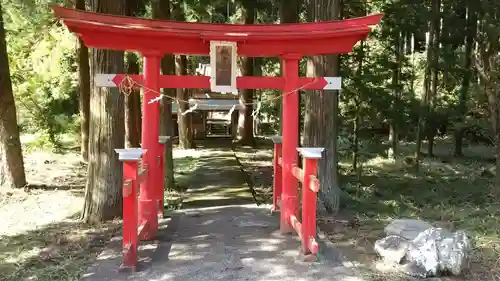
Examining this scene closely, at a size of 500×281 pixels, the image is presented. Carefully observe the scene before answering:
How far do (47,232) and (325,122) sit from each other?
14.0 ft

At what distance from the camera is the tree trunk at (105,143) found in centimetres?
670

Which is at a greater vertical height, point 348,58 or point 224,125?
point 348,58

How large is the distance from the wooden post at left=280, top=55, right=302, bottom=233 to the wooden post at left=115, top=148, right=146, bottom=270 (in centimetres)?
205

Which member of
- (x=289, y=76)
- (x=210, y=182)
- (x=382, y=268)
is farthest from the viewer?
(x=210, y=182)

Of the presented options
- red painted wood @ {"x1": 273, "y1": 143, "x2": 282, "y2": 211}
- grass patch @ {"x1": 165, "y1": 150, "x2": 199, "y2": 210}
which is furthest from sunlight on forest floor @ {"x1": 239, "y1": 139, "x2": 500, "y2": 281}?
grass patch @ {"x1": 165, "y1": 150, "x2": 199, "y2": 210}

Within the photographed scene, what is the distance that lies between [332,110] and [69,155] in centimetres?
935

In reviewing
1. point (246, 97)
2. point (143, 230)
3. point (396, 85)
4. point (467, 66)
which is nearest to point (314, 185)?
point (143, 230)

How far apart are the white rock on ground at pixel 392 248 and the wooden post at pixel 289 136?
127 centimetres

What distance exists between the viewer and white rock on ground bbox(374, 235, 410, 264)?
196 inches

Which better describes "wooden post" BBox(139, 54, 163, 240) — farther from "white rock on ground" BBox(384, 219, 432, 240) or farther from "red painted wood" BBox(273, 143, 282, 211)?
"white rock on ground" BBox(384, 219, 432, 240)

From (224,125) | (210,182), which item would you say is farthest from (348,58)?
(224,125)

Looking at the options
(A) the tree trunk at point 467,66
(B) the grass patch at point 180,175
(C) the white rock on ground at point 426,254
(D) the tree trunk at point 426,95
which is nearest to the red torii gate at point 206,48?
(C) the white rock on ground at point 426,254

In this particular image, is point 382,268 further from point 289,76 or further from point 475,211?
point 475,211

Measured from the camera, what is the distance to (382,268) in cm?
491
